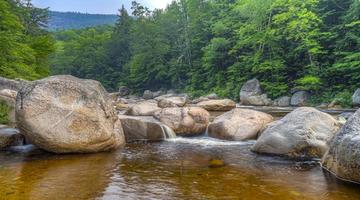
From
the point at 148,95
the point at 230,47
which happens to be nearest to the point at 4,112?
the point at 230,47

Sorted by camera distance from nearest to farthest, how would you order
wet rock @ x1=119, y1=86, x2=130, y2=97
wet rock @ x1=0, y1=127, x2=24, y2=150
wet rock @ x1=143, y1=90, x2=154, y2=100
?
wet rock @ x1=0, y1=127, x2=24, y2=150 < wet rock @ x1=143, y1=90, x2=154, y2=100 < wet rock @ x1=119, y1=86, x2=130, y2=97

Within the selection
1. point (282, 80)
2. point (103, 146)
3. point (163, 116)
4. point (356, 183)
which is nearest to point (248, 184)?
point (356, 183)

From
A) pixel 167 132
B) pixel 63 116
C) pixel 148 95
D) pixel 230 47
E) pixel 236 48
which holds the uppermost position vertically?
pixel 230 47

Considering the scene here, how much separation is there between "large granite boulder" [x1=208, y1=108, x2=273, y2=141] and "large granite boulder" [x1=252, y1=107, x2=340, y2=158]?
7.29ft

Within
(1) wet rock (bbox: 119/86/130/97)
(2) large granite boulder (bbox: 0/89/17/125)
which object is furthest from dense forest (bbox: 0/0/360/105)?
(2) large granite boulder (bbox: 0/89/17/125)

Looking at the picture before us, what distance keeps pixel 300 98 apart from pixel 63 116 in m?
23.9

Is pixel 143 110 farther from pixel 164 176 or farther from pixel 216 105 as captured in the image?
pixel 164 176

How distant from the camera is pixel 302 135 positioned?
945 cm

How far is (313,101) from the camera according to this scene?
2850cm

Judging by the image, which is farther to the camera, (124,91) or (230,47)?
(124,91)

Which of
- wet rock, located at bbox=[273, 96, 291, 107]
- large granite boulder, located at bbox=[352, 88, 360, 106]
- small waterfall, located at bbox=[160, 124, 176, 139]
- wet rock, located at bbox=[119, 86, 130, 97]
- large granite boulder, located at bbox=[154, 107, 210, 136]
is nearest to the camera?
small waterfall, located at bbox=[160, 124, 176, 139]

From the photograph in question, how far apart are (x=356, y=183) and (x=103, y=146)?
678cm

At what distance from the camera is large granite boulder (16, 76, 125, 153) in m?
9.70

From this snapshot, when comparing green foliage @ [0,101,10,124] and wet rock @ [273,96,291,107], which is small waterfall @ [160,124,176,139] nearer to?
green foliage @ [0,101,10,124]
